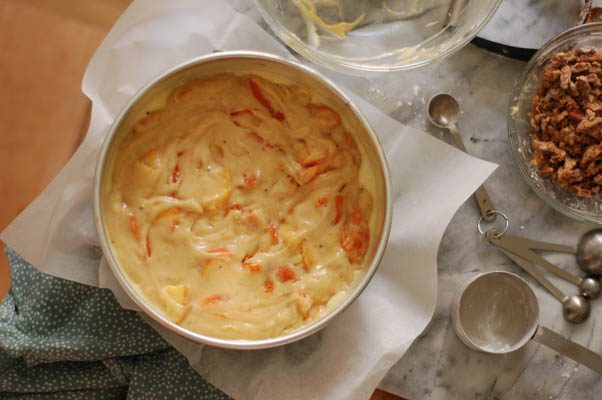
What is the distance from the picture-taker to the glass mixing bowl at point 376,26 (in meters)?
1.59

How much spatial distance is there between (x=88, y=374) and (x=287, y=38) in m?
0.87

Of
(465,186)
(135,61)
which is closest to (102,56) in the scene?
(135,61)

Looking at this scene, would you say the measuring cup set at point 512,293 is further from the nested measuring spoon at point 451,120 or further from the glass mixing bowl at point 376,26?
the glass mixing bowl at point 376,26

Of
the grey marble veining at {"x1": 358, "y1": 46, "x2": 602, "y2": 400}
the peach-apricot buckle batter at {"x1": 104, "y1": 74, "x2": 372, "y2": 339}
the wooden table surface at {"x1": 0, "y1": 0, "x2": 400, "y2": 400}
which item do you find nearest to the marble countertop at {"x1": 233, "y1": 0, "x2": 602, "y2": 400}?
the grey marble veining at {"x1": 358, "y1": 46, "x2": 602, "y2": 400}

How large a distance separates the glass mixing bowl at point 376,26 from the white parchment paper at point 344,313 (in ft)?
0.26

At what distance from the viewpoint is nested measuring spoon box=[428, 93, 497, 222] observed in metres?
1.63

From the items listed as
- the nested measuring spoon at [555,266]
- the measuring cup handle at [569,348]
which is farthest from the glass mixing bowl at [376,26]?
the measuring cup handle at [569,348]

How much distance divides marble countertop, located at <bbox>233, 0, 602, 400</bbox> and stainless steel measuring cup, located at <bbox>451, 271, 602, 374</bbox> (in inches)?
1.8

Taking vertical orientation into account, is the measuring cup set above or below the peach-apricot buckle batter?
below

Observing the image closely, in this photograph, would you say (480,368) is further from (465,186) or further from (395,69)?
(395,69)

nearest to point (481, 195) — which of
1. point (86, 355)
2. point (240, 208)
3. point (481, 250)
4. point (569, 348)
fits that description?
point (481, 250)

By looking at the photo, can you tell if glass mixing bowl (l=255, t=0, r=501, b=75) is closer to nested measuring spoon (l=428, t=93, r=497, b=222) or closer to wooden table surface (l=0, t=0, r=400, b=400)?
nested measuring spoon (l=428, t=93, r=497, b=222)

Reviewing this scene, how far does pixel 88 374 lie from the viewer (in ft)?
5.24

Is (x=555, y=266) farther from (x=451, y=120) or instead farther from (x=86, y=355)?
(x=86, y=355)
